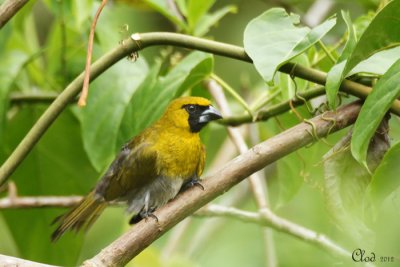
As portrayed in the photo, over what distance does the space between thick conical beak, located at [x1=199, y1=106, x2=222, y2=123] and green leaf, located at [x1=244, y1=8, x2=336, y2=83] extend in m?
0.81

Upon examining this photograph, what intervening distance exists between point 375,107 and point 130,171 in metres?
1.41

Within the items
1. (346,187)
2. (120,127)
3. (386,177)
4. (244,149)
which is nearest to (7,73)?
(120,127)

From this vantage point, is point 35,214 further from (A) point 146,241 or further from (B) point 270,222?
(A) point 146,241

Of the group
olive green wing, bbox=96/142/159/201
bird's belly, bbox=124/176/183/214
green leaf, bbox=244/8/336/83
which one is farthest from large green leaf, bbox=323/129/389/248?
olive green wing, bbox=96/142/159/201

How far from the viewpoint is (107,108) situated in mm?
3051

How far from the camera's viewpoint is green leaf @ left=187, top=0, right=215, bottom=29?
3154 mm

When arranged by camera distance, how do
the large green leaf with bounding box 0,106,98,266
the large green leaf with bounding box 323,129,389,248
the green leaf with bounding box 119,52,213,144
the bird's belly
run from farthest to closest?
the large green leaf with bounding box 0,106,98,266 → the bird's belly → the green leaf with bounding box 119,52,213,144 → the large green leaf with bounding box 323,129,389,248

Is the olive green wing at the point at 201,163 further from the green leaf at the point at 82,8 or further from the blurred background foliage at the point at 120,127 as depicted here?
the green leaf at the point at 82,8

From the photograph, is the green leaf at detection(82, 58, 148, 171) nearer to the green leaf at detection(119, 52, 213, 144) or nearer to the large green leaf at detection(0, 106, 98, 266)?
the green leaf at detection(119, 52, 213, 144)

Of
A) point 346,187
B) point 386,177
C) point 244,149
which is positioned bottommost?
point 244,149

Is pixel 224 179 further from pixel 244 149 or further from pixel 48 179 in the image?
pixel 48 179

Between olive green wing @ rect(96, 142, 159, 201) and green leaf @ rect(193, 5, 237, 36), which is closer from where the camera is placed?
olive green wing @ rect(96, 142, 159, 201)

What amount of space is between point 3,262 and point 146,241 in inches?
14.4

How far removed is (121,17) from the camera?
519 centimetres
